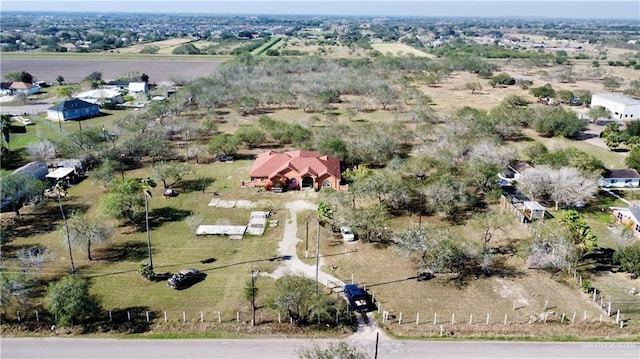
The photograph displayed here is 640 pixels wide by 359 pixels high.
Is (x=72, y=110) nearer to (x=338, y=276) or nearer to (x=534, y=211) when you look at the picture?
(x=338, y=276)

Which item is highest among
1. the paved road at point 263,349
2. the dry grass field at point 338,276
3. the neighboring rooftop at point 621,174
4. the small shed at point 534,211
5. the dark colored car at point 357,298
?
the neighboring rooftop at point 621,174

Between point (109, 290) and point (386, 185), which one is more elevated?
point (386, 185)

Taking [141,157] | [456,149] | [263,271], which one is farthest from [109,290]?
[456,149]

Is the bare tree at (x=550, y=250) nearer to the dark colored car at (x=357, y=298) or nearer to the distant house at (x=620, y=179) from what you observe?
the dark colored car at (x=357, y=298)

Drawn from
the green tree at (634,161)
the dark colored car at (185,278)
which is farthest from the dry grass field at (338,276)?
the green tree at (634,161)

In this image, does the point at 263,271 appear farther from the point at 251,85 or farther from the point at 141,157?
the point at 251,85

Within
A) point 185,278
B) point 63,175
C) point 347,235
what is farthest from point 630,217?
point 63,175
